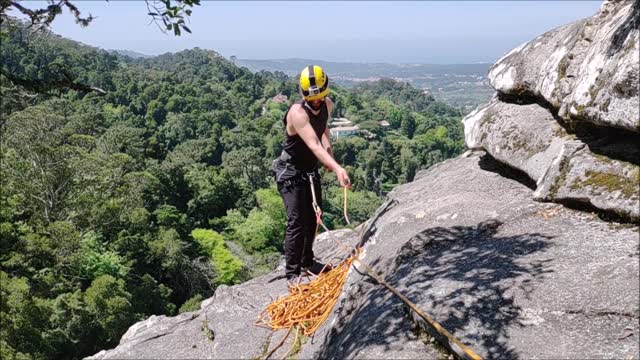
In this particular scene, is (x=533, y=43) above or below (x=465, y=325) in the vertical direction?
above

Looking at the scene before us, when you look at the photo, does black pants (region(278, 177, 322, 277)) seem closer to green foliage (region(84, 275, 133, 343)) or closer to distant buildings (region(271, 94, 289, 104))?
green foliage (region(84, 275, 133, 343))

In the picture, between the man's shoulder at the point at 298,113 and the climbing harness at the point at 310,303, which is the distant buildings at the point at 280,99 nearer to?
the climbing harness at the point at 310,303

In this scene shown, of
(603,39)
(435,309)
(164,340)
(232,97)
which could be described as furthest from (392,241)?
(232,97)

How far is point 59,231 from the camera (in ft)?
89.1

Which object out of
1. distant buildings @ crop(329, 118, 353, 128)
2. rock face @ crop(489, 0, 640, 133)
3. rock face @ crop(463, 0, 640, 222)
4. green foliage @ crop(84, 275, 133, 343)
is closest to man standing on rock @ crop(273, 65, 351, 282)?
rock face @ crop(463, 0, 640, 222)

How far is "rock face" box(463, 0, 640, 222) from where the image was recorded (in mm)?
4348

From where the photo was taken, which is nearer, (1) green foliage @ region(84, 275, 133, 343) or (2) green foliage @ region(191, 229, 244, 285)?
(1) green foliage @ region(84, 275, 133, 343)

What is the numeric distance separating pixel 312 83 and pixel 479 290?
2742mm

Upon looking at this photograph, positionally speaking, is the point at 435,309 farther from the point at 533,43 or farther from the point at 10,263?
the point at 10,263

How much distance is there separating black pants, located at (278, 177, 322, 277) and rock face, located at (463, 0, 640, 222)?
2.32 m

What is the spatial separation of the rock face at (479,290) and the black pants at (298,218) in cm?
72

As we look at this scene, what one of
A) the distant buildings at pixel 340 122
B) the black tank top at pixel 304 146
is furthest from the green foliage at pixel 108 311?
the distant buildings at pixel 340 122

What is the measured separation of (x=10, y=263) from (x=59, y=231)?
3959mm

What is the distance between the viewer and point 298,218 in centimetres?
638
